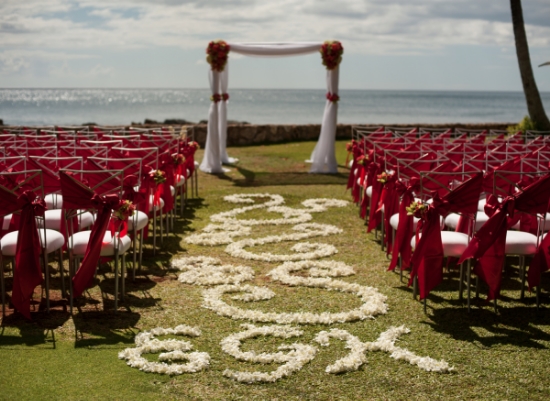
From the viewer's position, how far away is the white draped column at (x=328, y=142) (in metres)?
13.9

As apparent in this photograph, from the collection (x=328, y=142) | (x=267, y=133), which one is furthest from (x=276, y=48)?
(x=267, y=133)

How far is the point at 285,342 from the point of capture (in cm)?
481

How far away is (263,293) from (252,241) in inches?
79.9

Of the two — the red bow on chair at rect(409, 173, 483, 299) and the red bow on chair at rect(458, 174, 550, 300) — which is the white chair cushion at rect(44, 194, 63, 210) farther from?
the red bow on chair at rect(458, 174, 550, 300)

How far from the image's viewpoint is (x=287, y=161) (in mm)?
15352

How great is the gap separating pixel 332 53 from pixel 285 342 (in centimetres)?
998

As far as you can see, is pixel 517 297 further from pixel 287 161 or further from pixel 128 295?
pixel 287 161

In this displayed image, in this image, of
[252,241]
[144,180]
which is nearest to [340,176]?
[252,241]

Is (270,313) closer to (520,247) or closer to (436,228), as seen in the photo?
(436,228)

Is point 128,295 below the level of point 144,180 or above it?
below

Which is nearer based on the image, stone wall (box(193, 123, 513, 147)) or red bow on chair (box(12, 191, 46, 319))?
red bow on chair (box(12, 191, 46, 319))

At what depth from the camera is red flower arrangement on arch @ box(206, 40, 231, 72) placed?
1399 cm

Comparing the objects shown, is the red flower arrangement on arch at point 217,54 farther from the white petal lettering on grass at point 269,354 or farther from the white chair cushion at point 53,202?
the white petal lettering on grass at point 269,354

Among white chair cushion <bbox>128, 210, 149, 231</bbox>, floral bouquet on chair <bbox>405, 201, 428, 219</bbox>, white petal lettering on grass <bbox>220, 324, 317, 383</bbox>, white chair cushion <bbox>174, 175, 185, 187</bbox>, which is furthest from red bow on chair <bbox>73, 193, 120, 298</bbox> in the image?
white chair cushion <bbox>174, 175, 185, 187</bbox>
